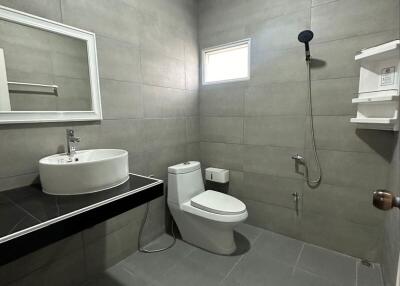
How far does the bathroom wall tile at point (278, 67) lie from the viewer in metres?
1.82

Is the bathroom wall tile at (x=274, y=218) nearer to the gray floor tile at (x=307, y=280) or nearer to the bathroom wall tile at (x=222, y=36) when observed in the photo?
the gray floor tile at (x=307, y=280)

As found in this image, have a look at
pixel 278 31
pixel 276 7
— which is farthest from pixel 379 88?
pixel 276 7

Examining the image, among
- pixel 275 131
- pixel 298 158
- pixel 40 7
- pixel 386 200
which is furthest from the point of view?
pixel 275 131

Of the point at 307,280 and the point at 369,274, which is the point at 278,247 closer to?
the point at 307,280

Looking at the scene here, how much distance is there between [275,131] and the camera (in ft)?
6.57

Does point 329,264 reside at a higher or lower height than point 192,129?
lower

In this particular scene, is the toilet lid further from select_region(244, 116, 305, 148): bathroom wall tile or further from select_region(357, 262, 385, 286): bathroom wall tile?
select_region(357, 262, 385, 286): bathroom wall tile

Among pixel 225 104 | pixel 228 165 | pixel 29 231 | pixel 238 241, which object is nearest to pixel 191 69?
pixel 225 104

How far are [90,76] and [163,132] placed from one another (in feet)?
2.62

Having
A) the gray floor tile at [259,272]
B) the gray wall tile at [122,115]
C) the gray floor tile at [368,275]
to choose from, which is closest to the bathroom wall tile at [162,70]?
the gray wall tile at [122,115]

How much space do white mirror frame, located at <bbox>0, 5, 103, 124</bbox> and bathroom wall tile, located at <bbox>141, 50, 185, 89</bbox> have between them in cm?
44

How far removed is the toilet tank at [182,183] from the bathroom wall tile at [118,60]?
881mm

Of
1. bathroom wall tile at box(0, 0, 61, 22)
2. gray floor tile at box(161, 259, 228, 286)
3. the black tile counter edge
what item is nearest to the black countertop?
the black tile counter edge

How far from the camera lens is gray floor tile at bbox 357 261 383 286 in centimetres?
152
